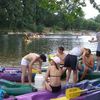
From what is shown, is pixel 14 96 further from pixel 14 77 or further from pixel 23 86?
pixel 14 77

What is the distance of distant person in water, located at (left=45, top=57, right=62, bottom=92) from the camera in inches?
388

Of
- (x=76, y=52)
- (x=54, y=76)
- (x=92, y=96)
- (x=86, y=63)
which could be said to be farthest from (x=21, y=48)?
(x=92, y=96)

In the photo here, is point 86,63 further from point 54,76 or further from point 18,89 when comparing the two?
point 54,76

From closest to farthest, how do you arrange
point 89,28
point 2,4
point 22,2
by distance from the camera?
point 2,4
point 22,2
point 89,28

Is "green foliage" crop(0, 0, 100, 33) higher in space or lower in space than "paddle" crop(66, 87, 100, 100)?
higher

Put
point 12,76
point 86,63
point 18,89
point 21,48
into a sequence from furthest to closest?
point 21,48, point 12,76, point 86,63, point 18,89

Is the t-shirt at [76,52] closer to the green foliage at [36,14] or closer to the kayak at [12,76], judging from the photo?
the green foliage at [36,14]

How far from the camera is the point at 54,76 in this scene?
32.4 ft

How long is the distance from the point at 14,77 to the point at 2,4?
61.0 m

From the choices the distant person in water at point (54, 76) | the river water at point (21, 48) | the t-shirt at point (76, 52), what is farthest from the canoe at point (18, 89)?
the river water at point (21, 48)

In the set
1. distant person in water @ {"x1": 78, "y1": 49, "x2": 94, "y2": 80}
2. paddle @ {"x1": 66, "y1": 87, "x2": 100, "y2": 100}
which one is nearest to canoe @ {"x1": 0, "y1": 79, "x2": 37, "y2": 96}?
paddle @ {"x1": 66, "y1": 87, "x2": 100, "y2": 100}

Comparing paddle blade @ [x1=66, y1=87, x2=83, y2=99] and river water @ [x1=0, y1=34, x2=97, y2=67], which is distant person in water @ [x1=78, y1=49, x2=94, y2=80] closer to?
paddle blade @ [x1=66, y1=87, x2=83, y2=99]

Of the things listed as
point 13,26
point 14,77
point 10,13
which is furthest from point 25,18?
point 14,77

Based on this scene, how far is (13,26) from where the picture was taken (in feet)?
277
